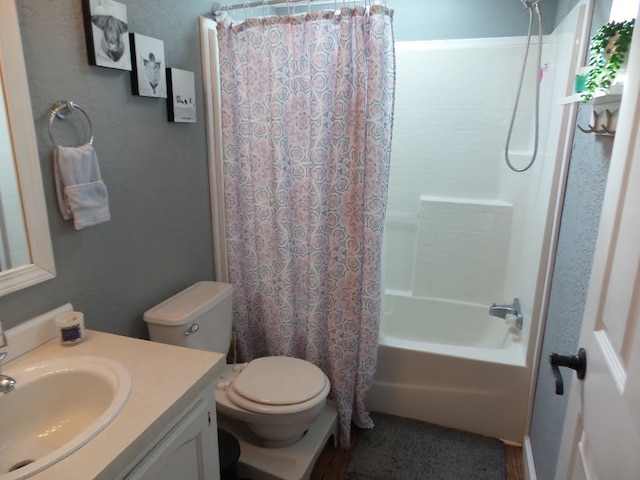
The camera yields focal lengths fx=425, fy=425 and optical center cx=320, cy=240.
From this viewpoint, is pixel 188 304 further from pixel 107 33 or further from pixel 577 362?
pixel 577 362

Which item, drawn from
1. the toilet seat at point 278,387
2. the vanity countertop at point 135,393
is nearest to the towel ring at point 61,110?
the vanity countertop at point 135,393

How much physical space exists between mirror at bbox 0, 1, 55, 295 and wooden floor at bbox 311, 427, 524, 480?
1418 millimetres

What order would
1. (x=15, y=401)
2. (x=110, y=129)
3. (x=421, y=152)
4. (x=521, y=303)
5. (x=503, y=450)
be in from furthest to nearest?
(x=421, y=152) → (x=521, y=303) → (x=503, y=450) → (x=110, y=129) → (x=15, y=401)

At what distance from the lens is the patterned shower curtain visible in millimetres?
1746

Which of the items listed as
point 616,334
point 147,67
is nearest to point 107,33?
point 147,67

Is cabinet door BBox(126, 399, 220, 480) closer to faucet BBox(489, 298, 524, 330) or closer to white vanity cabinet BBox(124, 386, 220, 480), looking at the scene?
white vanity cabinet BBox(124, 386, 220, 480)

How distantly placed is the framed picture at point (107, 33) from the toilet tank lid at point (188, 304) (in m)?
0.89

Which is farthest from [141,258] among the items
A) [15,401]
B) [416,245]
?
[416,245]

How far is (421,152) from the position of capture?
276 cm

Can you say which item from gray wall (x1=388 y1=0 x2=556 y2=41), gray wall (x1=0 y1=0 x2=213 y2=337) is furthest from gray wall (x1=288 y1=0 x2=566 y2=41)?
gray wall (x1=0 y1=0 x2=213 y2=337)

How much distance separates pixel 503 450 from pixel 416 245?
4.26 feet

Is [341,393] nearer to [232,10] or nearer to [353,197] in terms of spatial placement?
[353,197]

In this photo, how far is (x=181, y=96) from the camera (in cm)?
176

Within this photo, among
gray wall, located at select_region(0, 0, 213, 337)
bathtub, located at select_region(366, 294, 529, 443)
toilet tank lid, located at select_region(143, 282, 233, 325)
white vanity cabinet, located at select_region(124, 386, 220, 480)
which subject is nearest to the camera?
white vanity cabinet, located at select_region(124, 386, 220, 480)
